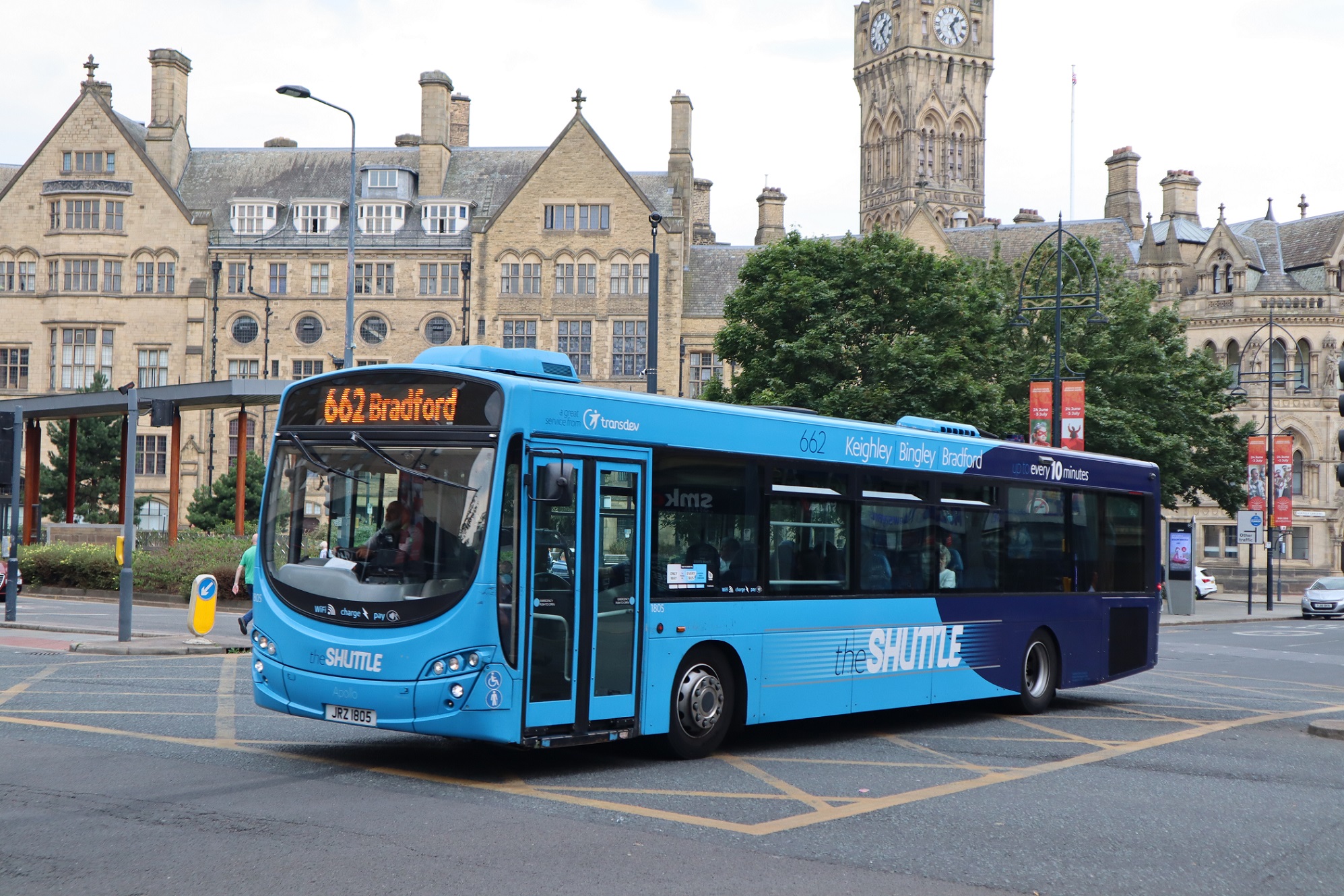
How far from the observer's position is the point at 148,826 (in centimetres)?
790

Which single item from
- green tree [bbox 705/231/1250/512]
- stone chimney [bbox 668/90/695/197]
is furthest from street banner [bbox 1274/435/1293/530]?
stone chimney [bbox 668/90/695/197]

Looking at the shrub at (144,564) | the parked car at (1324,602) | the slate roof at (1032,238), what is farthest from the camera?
the slate roof at (1032,238)

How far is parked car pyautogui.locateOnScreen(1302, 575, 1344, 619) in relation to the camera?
1709 inches

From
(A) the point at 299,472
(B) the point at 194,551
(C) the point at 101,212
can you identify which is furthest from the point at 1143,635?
(C) the point at 101,212

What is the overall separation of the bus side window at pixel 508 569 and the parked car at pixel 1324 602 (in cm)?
3970

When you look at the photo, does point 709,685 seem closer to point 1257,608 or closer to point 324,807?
point 324,807

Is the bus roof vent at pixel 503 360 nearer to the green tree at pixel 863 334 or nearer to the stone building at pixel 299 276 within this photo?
the green tree at pixel 863 334

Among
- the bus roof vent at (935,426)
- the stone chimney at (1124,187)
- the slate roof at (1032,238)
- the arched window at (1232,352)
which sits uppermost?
the stone chimney at (1124,187)

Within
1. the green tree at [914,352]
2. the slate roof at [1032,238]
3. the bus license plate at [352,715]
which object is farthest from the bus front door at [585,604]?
the slate roof at [1032,238]

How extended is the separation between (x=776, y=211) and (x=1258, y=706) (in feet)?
204

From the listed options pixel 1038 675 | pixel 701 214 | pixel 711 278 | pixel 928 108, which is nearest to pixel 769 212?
pixel 701 214

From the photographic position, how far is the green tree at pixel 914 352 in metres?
39.4

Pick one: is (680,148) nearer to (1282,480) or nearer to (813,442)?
(1282,480)

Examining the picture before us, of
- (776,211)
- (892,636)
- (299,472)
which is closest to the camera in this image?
(299,472)
